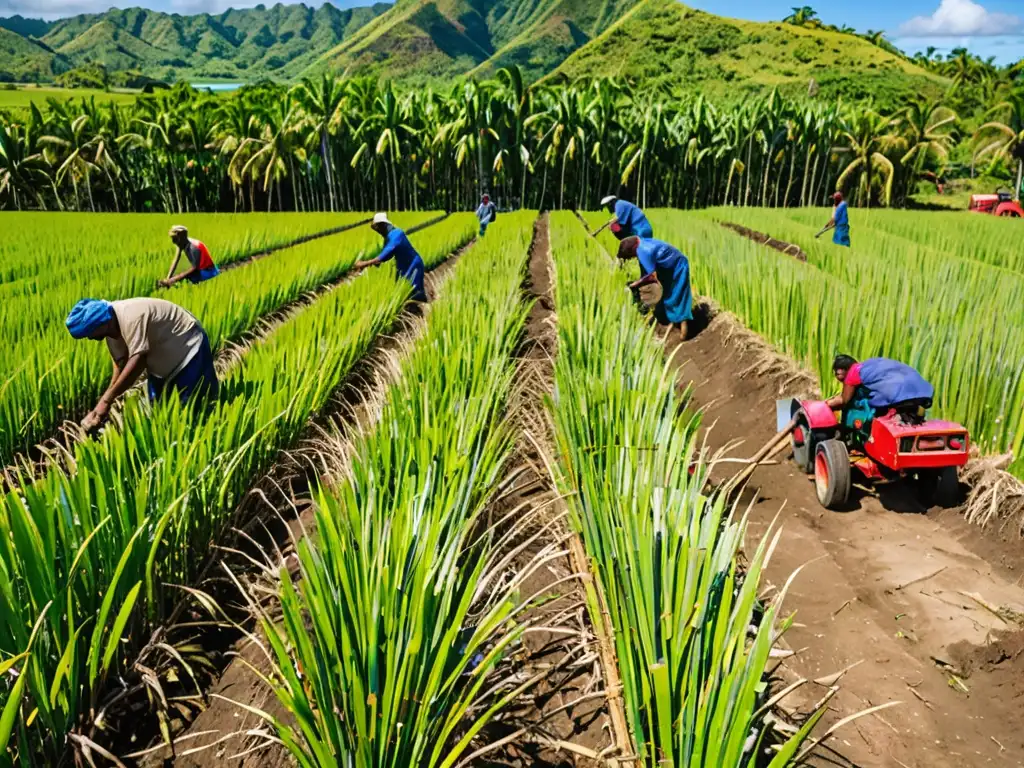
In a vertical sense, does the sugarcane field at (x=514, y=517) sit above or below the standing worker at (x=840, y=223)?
below

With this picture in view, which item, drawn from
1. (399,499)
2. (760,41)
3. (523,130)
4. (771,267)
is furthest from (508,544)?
(760,41)

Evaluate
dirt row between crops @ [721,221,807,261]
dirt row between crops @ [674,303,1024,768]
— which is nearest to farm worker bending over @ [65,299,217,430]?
dirt row between crops @ [674,303,1024,768]

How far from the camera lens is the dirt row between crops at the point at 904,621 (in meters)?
2.00

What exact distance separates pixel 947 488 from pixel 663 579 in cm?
221

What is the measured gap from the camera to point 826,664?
2309mm

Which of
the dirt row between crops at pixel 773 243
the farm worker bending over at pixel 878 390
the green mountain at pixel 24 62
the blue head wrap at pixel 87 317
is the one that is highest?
the green mountain at pixel 24 62

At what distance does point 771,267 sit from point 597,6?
433 feet

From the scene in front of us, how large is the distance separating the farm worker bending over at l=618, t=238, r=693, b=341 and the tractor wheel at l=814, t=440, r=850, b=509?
295cm

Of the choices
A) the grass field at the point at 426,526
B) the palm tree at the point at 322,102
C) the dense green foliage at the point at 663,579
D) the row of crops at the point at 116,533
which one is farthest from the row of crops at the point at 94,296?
the palm tree at the point at 322,102

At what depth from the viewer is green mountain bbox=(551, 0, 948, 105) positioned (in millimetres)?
48094

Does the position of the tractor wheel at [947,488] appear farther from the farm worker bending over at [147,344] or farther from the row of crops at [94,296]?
the row of crops at [94,296]

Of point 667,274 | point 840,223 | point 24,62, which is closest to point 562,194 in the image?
point 840,223

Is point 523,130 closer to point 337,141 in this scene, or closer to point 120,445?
point 337,141

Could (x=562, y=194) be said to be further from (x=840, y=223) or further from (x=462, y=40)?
(x=462, y=40)
